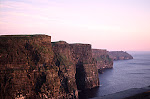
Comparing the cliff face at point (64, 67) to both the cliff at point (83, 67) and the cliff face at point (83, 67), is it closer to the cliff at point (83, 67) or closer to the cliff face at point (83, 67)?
the cliff at point (83, 67)

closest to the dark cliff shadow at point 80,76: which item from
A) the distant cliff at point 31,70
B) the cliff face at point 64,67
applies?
the cliff face at point 64,67

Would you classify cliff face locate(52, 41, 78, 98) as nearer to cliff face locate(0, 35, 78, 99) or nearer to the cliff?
cliff face locate(0, 35, 78, 99)

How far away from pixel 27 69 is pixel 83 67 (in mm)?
41639

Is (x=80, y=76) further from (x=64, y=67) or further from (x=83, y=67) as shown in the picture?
(x=64, y=67)

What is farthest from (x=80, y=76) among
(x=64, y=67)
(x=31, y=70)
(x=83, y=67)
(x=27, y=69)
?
(x=27, y=69)

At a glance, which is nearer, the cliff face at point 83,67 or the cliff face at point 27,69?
the cliff face at point 27,69

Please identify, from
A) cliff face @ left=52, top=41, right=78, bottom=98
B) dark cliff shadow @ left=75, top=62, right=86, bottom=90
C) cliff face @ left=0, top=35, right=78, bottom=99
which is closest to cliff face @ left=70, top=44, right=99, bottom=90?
dark cliff shadow @ left=75, top=62, right=86, bottom=90

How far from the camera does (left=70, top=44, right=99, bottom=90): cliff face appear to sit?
85.8m

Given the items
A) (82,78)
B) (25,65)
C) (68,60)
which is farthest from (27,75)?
(82,78)

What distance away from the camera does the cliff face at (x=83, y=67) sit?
281 feet

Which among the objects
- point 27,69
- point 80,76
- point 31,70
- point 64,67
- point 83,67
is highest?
point 27,69

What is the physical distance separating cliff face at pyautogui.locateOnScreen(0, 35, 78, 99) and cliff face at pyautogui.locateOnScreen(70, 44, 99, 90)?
27.1 meters

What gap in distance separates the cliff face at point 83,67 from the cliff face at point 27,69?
2708 cm

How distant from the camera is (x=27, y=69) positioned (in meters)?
49.8
